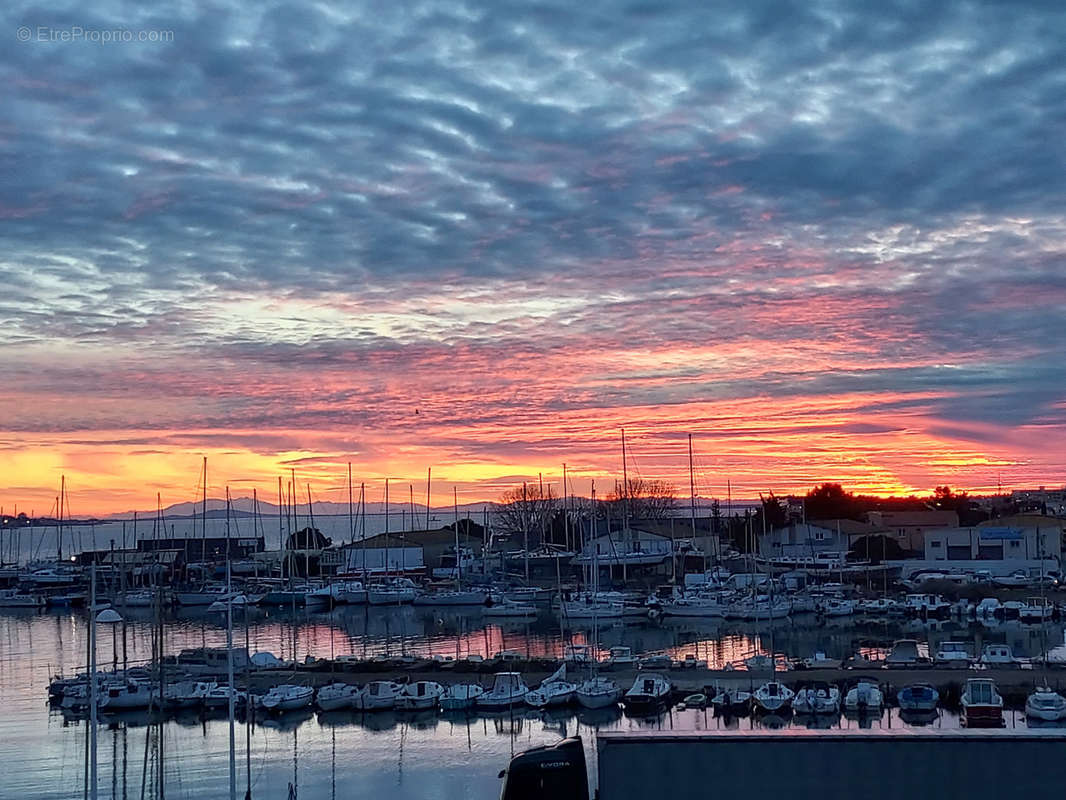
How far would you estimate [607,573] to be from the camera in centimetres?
5709

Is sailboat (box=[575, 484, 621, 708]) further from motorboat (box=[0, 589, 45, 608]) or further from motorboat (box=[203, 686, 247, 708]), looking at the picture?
motorboat (box=[0, 589, 45, 608])

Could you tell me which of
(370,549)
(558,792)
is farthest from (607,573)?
(558,792)

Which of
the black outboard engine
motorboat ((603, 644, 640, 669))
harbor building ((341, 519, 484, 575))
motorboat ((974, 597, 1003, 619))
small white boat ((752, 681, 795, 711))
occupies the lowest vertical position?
small white boat ((752, 681, 795, 711))

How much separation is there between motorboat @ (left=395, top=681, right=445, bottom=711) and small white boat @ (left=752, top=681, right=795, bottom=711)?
23.6ft

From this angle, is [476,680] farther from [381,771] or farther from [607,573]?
[607,573]

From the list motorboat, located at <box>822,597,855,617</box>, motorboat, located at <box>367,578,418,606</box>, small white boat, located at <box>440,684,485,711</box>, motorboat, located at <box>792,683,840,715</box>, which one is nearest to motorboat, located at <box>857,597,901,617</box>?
motorboat, located at <box>822,597,855,617</box>

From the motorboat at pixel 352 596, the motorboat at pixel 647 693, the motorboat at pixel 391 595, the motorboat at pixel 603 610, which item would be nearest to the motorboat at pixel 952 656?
the motorboat at pixel 647 693

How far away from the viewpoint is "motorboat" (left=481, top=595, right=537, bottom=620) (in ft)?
150

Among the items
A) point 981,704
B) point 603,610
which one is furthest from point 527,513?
point 981,704

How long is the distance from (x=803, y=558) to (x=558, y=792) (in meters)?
50.2

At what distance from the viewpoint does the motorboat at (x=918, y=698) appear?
2275 cm

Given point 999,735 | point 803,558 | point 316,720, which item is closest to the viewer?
point 999,735

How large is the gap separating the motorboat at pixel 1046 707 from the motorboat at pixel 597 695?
840 cm

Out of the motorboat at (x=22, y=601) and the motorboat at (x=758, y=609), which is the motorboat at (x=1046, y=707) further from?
the motorboat at (x=22, y=601)
